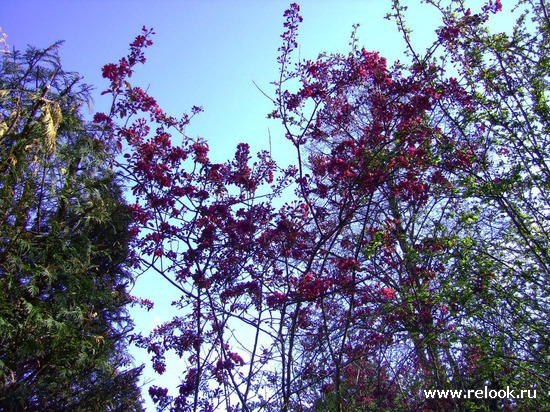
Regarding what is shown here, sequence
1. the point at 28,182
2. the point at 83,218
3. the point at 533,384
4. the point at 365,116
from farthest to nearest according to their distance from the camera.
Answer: the point at 365,116 < the point at 533,384 < the point at 83,218 < the point at 28,182

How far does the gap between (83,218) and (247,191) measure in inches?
82.5

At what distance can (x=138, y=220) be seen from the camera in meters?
5.90

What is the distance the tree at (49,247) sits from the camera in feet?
15.7

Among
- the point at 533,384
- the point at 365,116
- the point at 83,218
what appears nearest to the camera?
the point at 83,218

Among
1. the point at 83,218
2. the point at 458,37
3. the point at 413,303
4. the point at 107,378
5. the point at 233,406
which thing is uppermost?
the point at 458,37

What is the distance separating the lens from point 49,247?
200 inches

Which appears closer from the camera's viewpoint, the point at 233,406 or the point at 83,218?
the point at 83,218


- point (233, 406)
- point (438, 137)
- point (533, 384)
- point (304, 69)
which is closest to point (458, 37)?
point (438, 137)

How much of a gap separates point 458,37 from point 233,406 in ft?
18.4

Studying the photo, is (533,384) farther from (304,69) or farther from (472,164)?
(304,69)

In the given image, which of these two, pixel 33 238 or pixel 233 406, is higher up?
pixel 33 238

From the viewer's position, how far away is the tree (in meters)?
4.78

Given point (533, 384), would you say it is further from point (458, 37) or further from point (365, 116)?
point (365, 116)

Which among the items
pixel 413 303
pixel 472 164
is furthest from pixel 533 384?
pixel 472 164
